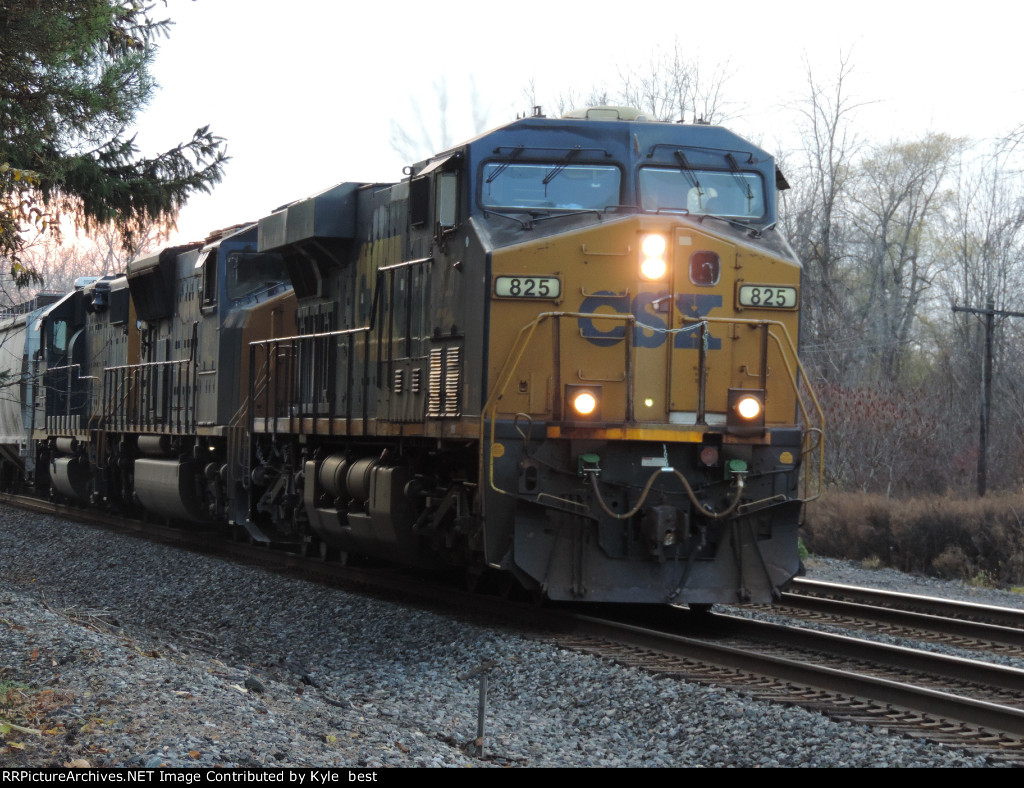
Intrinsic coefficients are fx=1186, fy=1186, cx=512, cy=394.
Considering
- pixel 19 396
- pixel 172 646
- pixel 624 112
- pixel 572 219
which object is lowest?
pixel 172 646

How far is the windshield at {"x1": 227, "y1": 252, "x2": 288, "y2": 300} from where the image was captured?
14836 mm

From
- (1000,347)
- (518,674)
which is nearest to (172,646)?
(518,674)

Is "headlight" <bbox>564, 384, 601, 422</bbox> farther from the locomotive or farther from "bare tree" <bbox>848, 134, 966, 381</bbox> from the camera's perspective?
"bare tree" <bbox>848, 134, 966, 381</bbox>

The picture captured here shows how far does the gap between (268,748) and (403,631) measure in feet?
14.0

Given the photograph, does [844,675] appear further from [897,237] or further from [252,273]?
[897,237]

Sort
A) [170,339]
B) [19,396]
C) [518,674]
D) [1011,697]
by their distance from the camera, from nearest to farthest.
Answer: [1011,697], [518,674], [170,339], [19,396]

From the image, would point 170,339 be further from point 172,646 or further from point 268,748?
point 268,748

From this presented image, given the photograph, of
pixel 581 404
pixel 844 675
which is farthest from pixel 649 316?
pixel 844 675

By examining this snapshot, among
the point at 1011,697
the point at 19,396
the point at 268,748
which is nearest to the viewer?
the point at 268,748

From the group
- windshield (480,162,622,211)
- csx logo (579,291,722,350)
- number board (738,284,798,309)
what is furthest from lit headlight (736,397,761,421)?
windshield (480,162,622,211)

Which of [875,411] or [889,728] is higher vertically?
[875,411]

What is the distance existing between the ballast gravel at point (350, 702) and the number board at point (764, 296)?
303 cm

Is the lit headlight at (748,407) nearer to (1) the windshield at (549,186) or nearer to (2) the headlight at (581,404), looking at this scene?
(2) the headlight at (581,404)

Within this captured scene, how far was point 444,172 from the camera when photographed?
938cm
